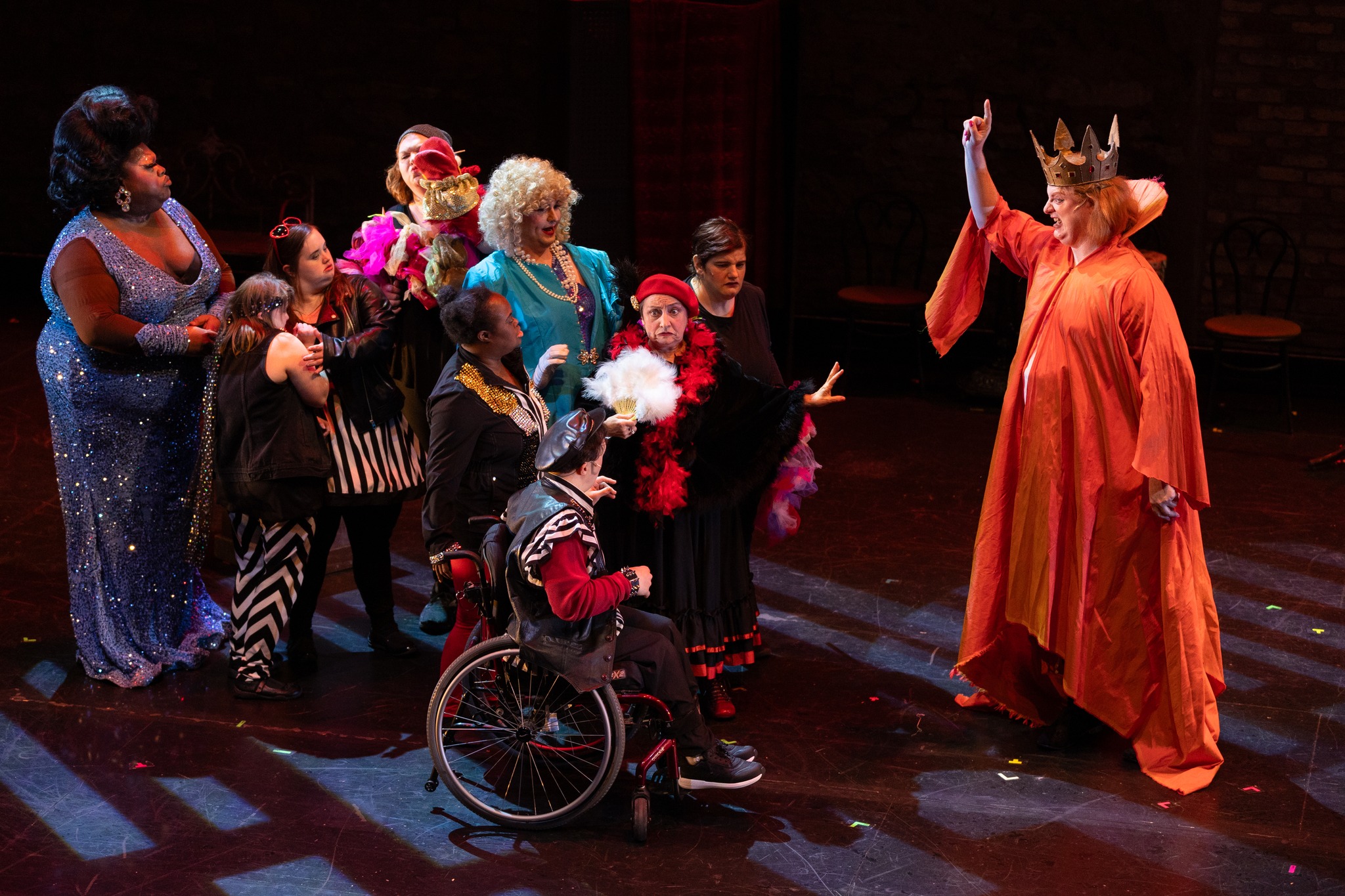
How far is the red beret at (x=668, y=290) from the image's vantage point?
3.65m

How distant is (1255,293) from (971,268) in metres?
4.49

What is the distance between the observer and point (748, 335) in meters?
4.02

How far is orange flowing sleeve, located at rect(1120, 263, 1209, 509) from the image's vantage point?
11.4ft

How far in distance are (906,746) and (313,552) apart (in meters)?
1.78

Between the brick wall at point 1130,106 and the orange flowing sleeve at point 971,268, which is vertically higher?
the brick wall at point 1130,106

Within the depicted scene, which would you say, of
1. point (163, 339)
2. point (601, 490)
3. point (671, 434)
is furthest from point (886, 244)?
point (601, 490)

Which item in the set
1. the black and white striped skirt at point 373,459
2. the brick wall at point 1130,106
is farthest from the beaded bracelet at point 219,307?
the brick wall at point 1130,106

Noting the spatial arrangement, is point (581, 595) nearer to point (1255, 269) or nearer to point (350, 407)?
point (350, 407)

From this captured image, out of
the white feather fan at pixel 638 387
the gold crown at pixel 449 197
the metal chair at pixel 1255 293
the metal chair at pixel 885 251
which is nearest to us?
the white feather fan at pixel 638 387

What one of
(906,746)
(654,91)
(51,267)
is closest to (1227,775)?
(906,746)

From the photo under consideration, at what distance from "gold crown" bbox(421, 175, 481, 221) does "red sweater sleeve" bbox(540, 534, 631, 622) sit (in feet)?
4.60

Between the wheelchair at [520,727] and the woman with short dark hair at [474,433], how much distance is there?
167 mm

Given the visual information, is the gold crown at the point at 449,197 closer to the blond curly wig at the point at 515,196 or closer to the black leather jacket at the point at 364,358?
the blond curly wig at the point at 515,196

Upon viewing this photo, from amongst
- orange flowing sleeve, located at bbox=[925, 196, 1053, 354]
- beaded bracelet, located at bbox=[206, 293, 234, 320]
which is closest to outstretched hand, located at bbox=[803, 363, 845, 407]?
orange flowing sleeve, located at bbox=[925, 196, 1053, 354]
